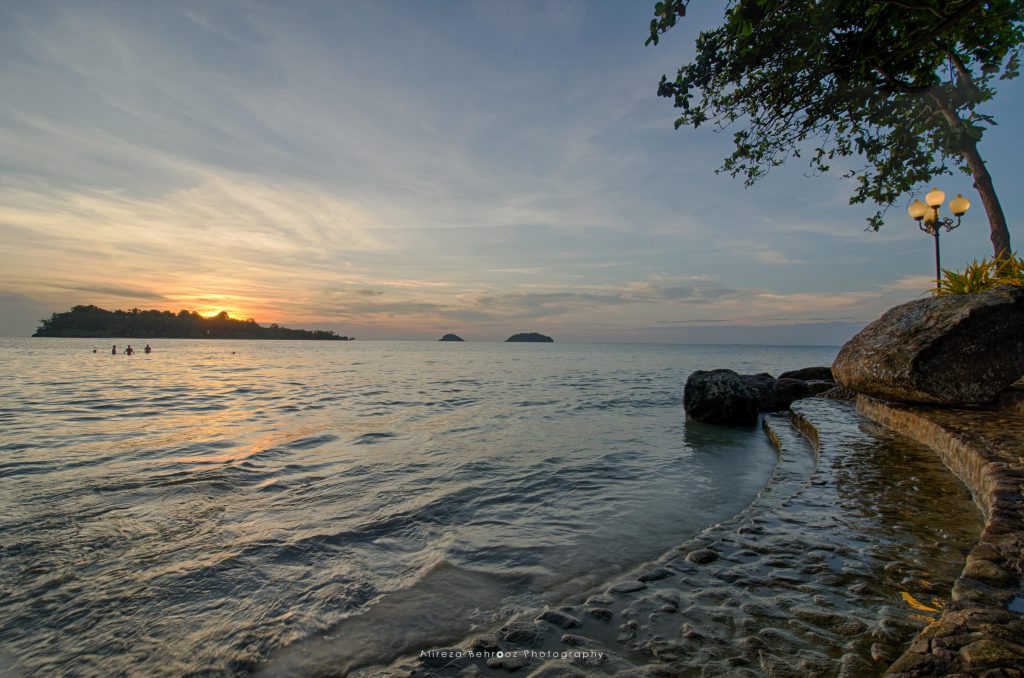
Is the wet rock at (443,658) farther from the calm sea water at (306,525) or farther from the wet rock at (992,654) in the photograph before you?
the wet rock at (992,654)

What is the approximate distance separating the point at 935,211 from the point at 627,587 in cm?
1580

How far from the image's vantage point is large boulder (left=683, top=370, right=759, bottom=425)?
1276cm

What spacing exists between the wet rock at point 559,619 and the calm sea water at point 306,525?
0.40m

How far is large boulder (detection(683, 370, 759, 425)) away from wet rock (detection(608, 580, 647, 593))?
34.1 ft

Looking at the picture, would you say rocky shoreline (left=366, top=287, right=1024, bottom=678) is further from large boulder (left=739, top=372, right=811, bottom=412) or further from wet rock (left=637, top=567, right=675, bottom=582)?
large boulder (left=739, top=372, right=811, bottom=412)

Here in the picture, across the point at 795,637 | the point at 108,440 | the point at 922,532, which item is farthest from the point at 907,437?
the point at 108,440

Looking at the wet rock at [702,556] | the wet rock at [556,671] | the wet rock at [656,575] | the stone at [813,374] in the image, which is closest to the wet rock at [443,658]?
the wet rock at [556,671]

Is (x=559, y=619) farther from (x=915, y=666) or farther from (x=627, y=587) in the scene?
(x=915, y=666)

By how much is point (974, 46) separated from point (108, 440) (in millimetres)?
16925

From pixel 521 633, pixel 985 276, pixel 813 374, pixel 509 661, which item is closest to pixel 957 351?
pixel 985 276

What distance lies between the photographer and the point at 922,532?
3.70 metres

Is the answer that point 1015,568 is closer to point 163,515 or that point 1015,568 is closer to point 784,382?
point 163,515

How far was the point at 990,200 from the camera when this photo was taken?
1052cm

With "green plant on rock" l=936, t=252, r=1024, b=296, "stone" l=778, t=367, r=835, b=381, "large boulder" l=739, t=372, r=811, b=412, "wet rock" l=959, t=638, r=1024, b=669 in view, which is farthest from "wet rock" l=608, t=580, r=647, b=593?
"stone" l=778, t=367, r=835, b=381
